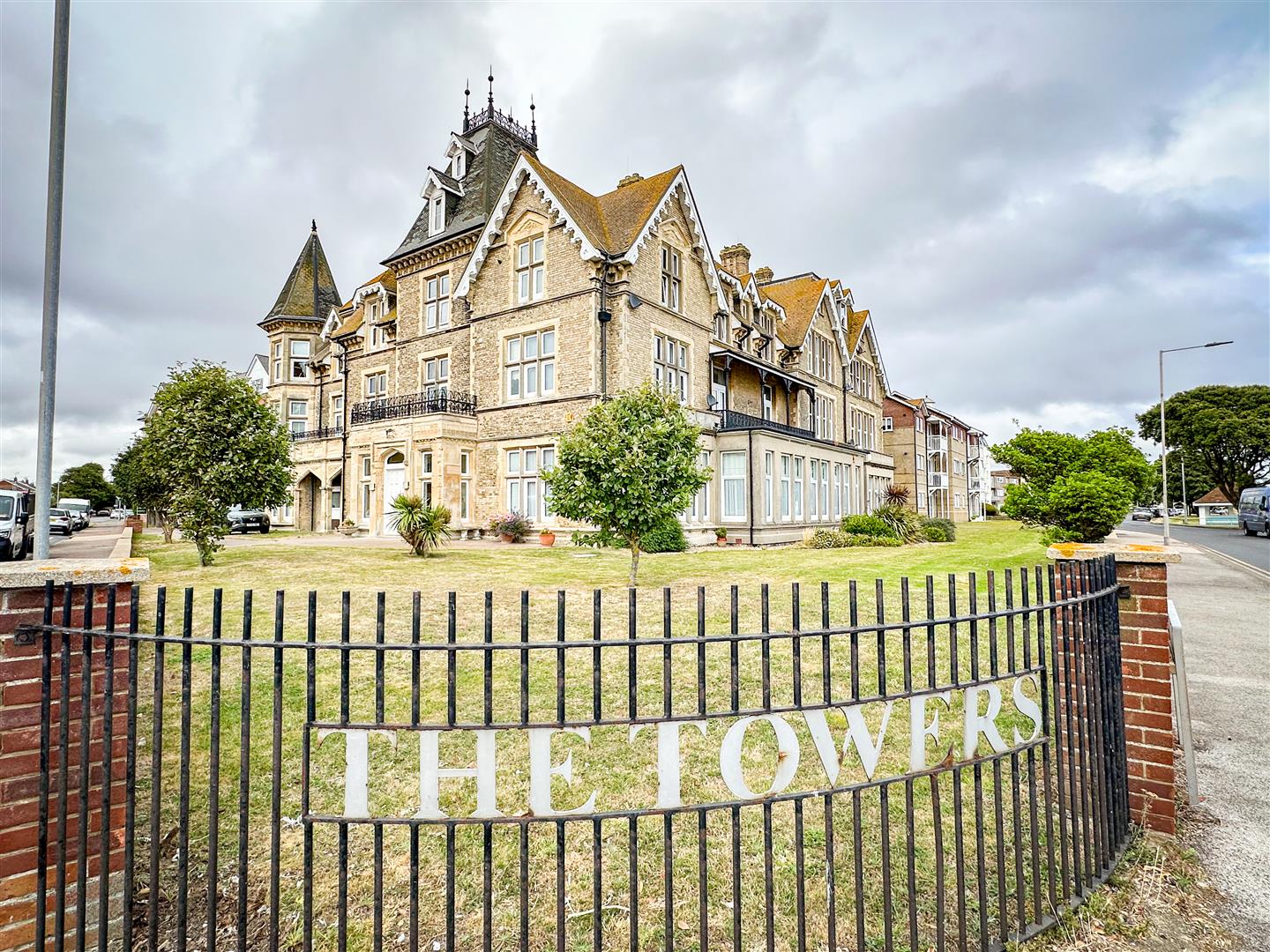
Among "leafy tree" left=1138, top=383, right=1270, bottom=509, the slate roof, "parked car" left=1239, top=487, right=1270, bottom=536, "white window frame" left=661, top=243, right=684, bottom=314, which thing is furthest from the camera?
"leafy tree" left=1138, top=383, right=1270, bottom=509

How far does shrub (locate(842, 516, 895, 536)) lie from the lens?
25.8 metres

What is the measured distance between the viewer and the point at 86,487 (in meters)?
121

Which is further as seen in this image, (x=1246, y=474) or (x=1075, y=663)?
(x=1246, y=474)

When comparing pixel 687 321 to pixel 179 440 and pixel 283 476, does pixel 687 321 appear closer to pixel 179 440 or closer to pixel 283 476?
pixel 283 476

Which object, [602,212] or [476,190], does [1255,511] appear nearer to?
[602,212]

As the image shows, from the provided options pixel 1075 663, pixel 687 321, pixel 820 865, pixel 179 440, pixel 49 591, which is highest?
pixel 687 321

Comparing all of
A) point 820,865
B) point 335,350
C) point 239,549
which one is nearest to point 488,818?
point 820,865

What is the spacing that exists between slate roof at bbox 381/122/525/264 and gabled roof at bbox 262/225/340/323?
15.6m

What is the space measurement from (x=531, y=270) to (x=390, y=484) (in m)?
10.8

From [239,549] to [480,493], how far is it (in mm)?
8390

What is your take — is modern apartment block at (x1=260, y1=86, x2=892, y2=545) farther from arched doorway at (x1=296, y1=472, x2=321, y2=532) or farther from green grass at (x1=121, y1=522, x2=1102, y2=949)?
green grass at (x1=121, y1=522, x2=1102, y2=949)

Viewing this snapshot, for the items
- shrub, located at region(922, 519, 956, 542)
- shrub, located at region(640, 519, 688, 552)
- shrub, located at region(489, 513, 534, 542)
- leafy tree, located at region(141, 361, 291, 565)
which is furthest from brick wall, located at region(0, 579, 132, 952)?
shrub, located at region(922, 519, 956, 542)

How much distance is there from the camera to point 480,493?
2580cm

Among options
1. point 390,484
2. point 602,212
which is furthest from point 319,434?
point 602,212
